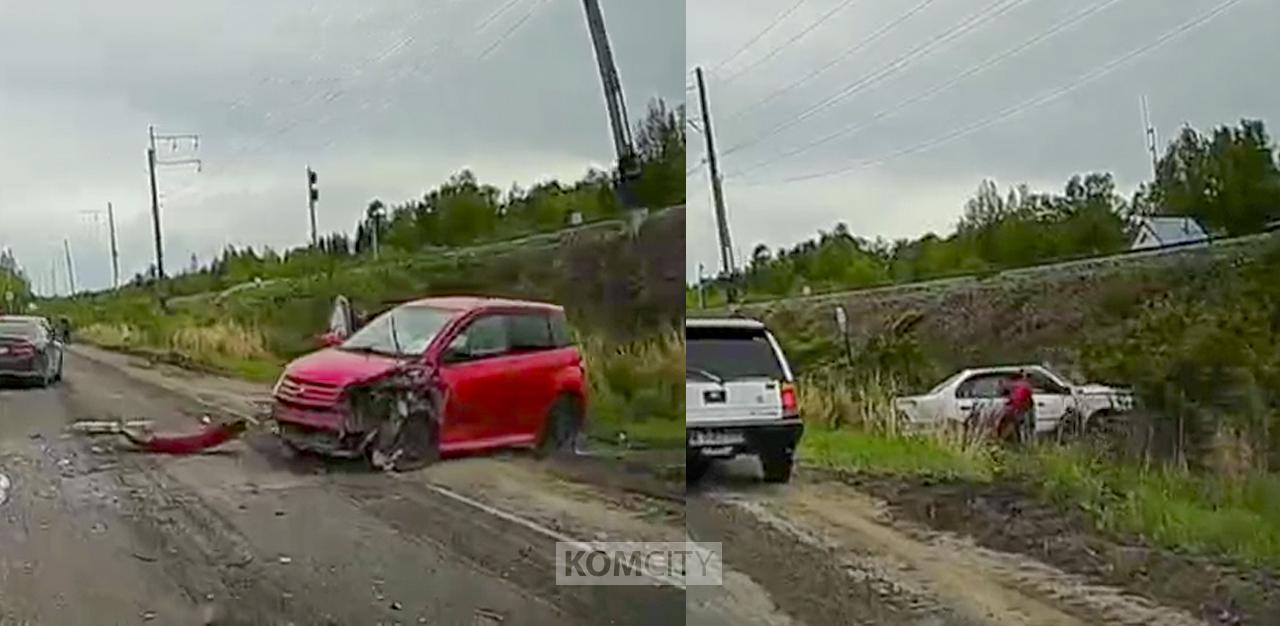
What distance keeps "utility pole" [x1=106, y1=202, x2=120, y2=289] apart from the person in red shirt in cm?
144

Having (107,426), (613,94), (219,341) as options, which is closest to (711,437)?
(613,94)

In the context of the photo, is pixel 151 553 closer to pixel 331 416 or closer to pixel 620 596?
pixel 331 416

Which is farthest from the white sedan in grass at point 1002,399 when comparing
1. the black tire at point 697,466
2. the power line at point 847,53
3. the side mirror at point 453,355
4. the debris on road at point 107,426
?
the debris on road at point 107,426

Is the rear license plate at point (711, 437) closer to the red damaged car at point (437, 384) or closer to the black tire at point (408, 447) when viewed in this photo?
the red damaged car at point (437, 384)

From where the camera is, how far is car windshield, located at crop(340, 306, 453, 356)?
2.32 m

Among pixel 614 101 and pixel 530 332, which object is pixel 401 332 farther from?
pixel 614 101

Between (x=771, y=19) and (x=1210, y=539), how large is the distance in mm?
1144

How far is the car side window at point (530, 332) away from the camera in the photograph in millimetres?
2408

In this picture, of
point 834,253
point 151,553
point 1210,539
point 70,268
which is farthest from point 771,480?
point 70,268

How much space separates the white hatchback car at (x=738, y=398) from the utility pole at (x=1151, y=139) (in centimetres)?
69

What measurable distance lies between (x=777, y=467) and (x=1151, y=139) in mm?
828

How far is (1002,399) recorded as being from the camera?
2395 mm

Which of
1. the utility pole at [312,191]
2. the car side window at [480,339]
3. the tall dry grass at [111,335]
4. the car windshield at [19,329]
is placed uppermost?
the utility pole at [312,191]

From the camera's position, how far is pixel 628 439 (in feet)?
8.13
